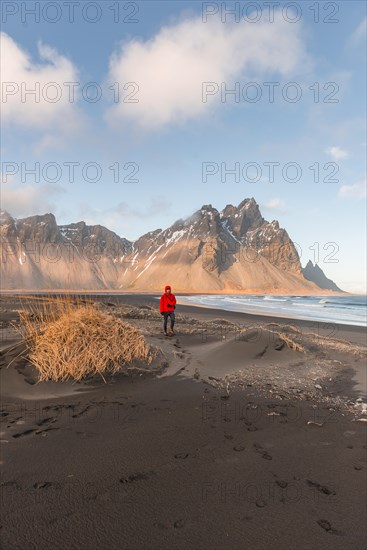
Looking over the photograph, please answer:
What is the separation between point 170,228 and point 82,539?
173m

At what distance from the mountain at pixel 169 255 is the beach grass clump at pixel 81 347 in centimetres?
11276

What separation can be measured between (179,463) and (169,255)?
145m

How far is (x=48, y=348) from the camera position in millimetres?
6016

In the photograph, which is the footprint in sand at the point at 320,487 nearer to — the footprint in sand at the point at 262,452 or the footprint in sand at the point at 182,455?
the footprint in sand at the point at 262,452

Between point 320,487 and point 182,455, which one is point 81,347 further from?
point 320,487

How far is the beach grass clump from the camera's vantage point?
5930 mm

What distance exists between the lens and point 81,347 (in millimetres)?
6105

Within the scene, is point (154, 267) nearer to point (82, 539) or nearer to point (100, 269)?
point (100, 269)

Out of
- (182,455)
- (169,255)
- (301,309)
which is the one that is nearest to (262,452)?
(182,455)

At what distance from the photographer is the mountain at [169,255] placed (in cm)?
12875

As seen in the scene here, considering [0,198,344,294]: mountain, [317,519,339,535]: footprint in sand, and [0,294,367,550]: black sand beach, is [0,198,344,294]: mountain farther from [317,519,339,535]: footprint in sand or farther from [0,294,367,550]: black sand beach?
[317,519,339,535]: footprint in sand

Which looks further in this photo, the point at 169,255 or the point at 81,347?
the point at 169,255

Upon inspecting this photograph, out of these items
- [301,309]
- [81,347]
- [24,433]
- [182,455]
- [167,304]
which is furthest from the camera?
[301,309]

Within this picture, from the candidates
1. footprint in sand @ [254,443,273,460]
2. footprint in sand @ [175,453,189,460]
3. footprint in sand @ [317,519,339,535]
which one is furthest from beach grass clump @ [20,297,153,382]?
footprint in sand @ [317,519,339,535]
